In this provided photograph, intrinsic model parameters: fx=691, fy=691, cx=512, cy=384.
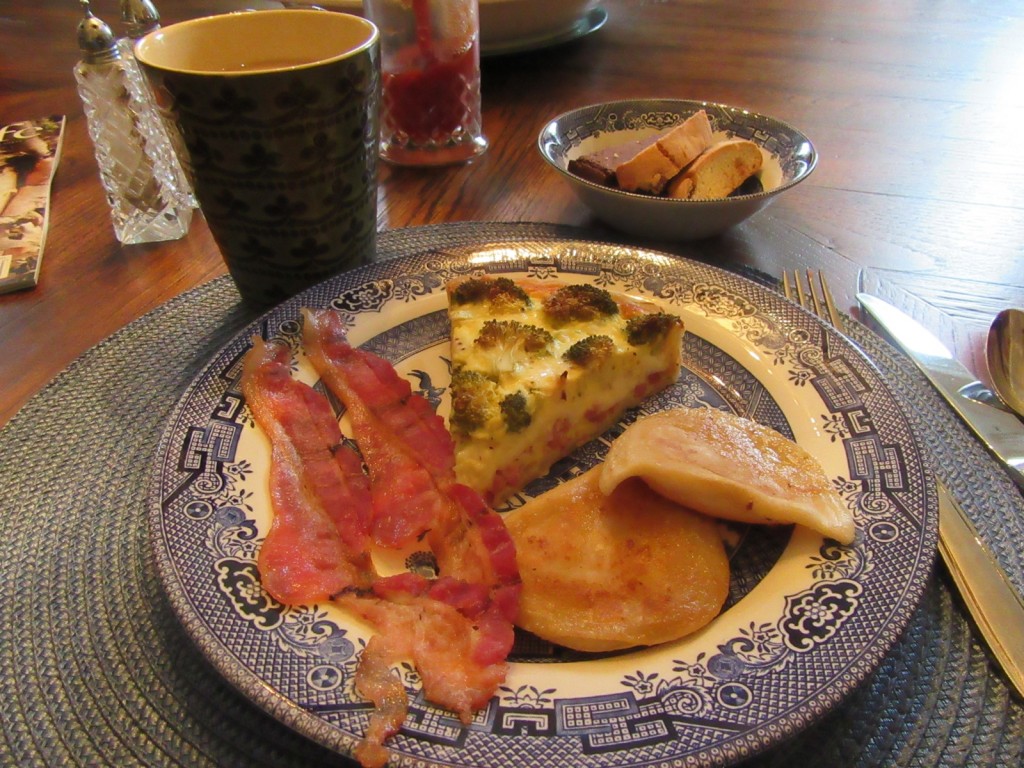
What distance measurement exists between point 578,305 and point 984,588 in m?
0.84

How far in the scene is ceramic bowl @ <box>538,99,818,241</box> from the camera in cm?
169

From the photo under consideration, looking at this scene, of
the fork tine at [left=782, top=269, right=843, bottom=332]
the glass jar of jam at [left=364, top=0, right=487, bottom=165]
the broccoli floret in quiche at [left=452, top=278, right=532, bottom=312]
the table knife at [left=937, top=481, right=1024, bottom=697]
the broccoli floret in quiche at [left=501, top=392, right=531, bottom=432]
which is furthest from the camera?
the glass jar of jam at [left=364, top=0, right=487, bottom=165]

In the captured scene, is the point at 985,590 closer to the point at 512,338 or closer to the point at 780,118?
the point at 512,338

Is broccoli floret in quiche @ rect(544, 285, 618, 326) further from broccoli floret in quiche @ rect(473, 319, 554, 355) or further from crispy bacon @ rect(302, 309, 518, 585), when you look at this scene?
crispy bacon @ rect(302, 309, 518, 585)

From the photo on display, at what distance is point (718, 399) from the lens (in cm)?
140

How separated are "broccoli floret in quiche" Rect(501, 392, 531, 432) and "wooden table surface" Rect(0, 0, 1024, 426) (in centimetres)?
80

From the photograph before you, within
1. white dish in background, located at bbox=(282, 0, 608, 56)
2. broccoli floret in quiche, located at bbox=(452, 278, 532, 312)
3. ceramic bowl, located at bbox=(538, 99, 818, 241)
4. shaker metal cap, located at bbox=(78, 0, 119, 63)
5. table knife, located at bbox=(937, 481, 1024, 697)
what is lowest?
table knife, located at bbox=(937, 481, 1024, 697)

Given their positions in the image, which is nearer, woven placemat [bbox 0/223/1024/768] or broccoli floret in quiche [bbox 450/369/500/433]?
woven placemat [bbox 0/223/1024/768]

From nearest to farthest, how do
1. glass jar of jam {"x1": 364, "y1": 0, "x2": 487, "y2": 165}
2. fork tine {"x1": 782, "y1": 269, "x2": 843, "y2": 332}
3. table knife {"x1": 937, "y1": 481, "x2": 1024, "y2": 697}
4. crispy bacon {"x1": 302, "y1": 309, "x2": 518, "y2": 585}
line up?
1. table knife {"x1": 937, "y1": 481, "x2": 1024, "y2": 697}
2. crispy bacon {"x1": 302, "y1": 309, "x2": 518, "y2": 585}
3. fork tine {"x1": 782, "y1": 269, "x2": 843, "y2": 332}
4. glass jar of jam {"x1": 364, "y1": 0, "x2": 487, "y2": 165}

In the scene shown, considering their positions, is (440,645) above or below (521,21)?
below

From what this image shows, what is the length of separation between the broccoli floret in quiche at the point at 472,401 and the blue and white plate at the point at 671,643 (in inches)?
4.9

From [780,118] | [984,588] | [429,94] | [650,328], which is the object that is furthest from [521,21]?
[984,588]

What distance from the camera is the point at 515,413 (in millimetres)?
1233

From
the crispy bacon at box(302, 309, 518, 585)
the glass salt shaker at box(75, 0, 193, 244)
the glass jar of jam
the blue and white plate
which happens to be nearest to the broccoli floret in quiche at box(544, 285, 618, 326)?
the blue and white plate
